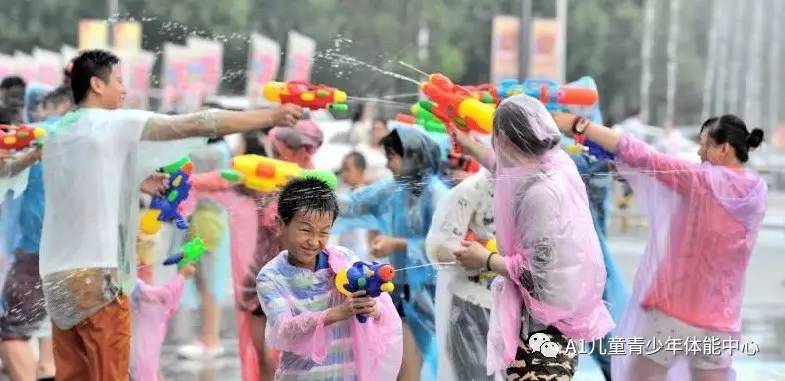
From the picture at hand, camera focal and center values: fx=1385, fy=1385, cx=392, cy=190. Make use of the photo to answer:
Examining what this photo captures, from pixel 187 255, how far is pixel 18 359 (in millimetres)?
976

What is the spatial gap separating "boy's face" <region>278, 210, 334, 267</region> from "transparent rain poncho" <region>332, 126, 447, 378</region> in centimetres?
113

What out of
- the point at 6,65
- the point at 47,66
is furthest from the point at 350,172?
the point at 6,65

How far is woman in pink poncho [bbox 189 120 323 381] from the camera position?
5.20 metres

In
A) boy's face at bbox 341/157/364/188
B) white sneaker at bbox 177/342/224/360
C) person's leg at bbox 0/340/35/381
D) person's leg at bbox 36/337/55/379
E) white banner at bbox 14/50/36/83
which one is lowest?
white sneaker at bbox 177/342/224/360

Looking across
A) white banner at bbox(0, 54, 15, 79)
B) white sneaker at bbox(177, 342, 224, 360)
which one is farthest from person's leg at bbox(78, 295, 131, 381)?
white banner at bbox(0, 54, 15, 79)

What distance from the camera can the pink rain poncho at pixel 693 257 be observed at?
15.3 ft

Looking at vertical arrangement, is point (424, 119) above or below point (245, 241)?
above

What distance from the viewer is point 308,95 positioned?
446 centimetres

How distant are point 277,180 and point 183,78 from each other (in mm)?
5761

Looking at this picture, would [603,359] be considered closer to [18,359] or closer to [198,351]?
[198,351]

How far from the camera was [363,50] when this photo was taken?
5.37 m

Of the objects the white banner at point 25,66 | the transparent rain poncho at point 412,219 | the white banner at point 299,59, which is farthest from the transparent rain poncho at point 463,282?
the white banner at point 25,66

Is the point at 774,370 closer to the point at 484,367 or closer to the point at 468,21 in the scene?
the point at 484,367

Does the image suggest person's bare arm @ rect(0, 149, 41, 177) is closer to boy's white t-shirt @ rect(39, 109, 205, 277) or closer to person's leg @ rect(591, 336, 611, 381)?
boy's white t-shirt @ rect(39, 109, 205, 277)
